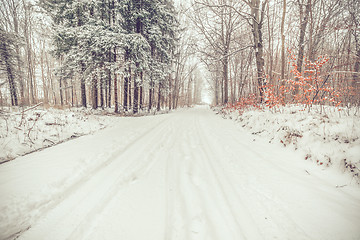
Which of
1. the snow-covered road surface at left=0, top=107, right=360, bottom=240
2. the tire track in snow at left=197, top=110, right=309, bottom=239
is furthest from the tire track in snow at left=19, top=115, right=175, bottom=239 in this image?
the tire track in snow at left=197, top=110, right=309, bottom=239

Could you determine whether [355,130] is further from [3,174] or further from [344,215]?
[3,174]

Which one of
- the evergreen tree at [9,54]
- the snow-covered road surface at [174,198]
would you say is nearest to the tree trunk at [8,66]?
the evergreen tree at [9,54]

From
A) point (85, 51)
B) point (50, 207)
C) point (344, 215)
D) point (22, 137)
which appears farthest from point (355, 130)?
point (85, 51)

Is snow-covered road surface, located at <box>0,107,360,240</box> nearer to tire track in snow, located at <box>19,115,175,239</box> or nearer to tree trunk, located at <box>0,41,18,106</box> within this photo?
tire track in snow, located at <box>19,115,175,239</box>

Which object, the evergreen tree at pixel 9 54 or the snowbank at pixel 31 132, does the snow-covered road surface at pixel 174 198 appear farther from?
the evergreen tree at pixel 9 54

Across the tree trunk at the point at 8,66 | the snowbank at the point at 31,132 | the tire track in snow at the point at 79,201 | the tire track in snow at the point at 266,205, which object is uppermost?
the tree trunk at the point at 8,66

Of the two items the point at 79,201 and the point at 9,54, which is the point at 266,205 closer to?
the point at 79,201

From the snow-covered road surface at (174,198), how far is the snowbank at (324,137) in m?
0.25

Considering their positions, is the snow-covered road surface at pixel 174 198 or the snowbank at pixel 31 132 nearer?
the snow-covered road surface at pixel 174 198

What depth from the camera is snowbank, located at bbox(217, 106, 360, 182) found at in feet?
7.64

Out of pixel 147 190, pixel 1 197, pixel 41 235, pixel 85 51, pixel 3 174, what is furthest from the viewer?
pixel 85 51

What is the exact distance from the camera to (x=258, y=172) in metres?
2.54

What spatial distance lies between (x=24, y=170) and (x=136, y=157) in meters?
1.96

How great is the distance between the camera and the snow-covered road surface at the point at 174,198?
1.43 meters
